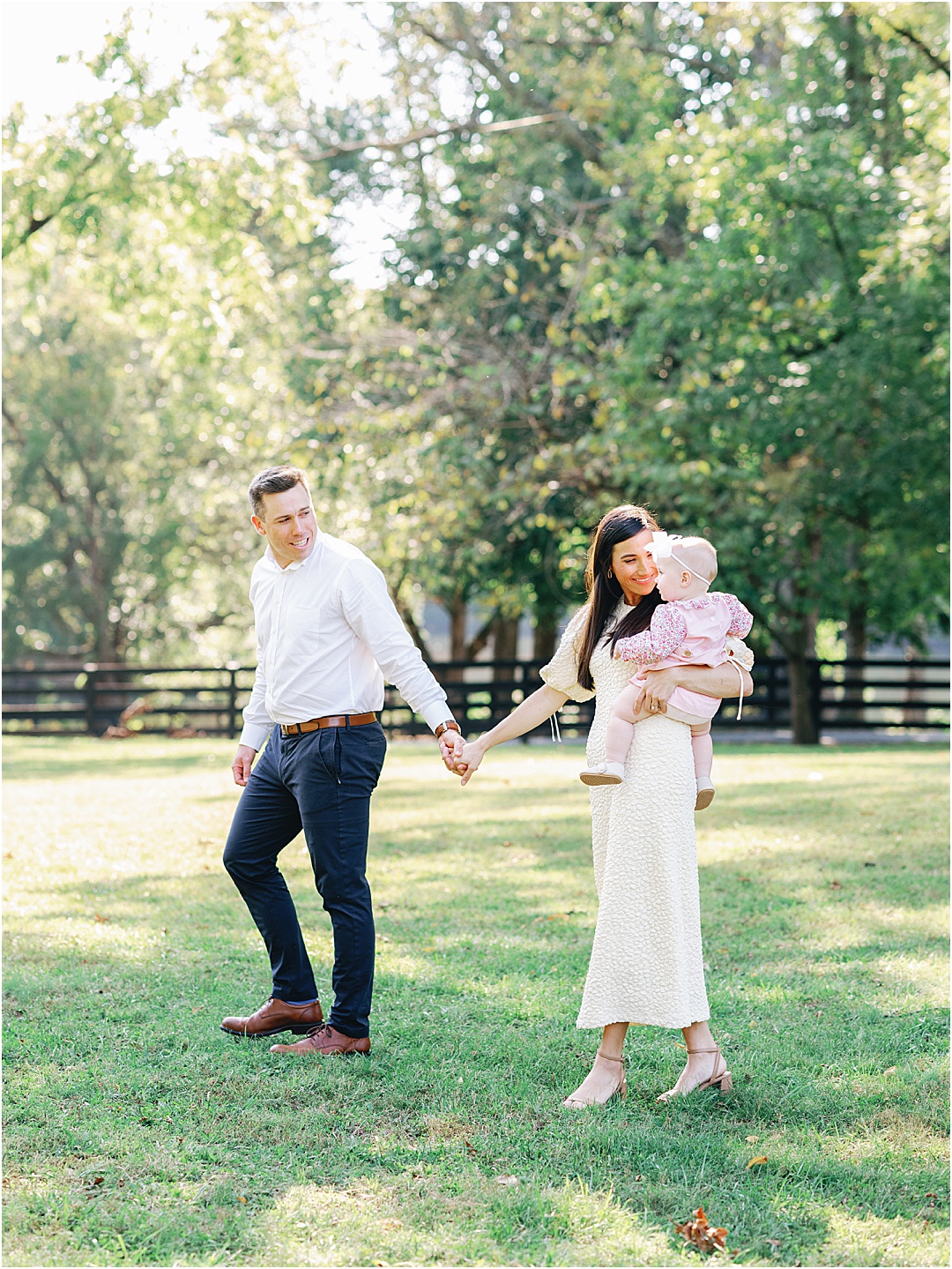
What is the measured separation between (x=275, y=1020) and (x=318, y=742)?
1.06m

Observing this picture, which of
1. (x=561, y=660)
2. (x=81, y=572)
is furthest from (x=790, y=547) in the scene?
(x=81, y=572)

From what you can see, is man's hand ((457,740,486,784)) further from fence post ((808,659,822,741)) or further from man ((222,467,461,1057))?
fence post ((808,659,822,741))

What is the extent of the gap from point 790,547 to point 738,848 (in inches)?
413

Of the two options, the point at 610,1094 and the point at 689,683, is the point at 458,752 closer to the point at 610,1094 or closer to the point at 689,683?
the point at 689,683

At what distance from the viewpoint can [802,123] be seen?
58.8 feet

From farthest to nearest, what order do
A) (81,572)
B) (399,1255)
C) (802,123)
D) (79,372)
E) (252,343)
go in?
(81,572), (79,372), (252,343), (802,123), (399,1255)

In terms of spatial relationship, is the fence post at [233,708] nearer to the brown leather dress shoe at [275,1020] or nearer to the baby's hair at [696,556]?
the brown leather dress shoe at [275,1020]

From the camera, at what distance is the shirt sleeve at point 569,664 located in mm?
4211

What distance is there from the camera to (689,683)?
3928mm

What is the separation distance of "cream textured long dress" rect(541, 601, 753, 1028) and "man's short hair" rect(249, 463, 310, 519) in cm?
141

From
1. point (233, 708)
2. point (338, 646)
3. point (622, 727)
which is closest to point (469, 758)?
point (338, 646)

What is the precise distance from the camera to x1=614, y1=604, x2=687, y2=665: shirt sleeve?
12.7ft

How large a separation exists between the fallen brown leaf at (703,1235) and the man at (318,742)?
159cm

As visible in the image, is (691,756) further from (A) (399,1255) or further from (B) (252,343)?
(B) (252,343)
